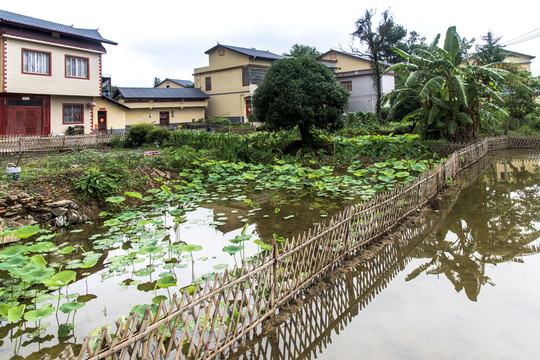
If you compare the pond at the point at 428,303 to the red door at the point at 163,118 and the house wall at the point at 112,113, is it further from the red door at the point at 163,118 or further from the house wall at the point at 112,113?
the red door at the point at 163,118

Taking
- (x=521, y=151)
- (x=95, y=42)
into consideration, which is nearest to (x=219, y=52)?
(x=95, y=42)

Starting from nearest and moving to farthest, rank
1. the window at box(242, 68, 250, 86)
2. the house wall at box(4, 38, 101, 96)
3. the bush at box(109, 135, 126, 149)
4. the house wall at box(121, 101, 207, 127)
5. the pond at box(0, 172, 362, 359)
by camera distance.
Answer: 1. the pond at box(0, 172, 362, 359)
2. the house wall at box(4, 38, 101, 96)
3. the bush at box(109, 135, 126, 149)
4. the house wall at box(121, 101, 207, 127)
5. the window at box(242, 68, 250, 86)

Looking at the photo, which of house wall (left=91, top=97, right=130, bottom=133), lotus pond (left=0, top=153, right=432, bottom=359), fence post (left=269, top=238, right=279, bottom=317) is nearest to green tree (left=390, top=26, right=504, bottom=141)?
lotus pond (left=0, top=153, right=432, bottom=359)

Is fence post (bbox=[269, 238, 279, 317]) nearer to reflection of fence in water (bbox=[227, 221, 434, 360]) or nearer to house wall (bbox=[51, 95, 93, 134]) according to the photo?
reflection of fence in water (bbox=[227, 221, 434, 360])

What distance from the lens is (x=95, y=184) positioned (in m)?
10.1

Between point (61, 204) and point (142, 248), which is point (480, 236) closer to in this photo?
point (142, 248)

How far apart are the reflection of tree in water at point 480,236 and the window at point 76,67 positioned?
23576 millimetres

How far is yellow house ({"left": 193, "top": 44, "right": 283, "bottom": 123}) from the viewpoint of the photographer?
38125mm

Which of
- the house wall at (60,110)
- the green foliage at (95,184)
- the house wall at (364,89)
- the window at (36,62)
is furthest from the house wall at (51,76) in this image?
the house wall at (364,89)

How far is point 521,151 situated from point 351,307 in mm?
23679

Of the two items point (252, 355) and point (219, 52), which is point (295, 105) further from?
point (219, 52)

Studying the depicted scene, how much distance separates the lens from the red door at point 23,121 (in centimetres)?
2307

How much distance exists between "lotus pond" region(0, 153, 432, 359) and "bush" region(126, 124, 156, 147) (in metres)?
9.25

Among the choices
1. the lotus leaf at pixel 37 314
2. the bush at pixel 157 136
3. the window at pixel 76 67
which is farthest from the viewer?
the window at pixel 76 67
